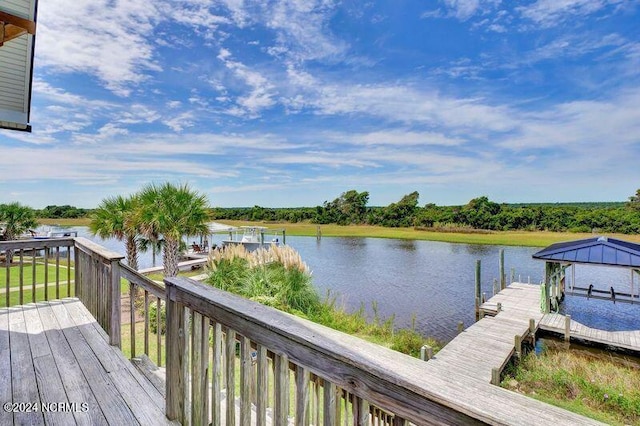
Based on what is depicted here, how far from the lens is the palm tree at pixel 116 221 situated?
11477mm

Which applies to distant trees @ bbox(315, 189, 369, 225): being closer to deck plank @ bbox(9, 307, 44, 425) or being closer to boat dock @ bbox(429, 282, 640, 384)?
boat dock @ bbox(429, 282, 640, 384)

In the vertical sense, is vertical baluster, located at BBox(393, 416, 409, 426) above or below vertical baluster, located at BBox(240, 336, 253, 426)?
above

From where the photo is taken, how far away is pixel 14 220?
15.0 metres

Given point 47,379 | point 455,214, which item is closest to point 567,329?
point 47,379

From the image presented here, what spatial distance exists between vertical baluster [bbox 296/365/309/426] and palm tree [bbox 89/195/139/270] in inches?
465

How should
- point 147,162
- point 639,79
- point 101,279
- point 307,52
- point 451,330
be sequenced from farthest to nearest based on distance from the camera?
point 639,79 → point 147,162 → point 307,52 → point 451,330 → point 101,279

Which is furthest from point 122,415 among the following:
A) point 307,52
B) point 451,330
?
point 307,52

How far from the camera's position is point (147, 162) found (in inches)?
973

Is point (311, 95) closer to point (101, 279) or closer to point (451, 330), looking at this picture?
point (451, 330)

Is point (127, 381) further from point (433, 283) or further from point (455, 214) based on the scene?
point (455, 214)

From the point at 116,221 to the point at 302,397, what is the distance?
41.4 ft

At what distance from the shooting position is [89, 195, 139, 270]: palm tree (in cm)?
1148

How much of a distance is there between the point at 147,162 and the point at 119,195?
14187mm

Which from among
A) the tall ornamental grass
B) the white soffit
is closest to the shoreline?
the tall ornamental grass
